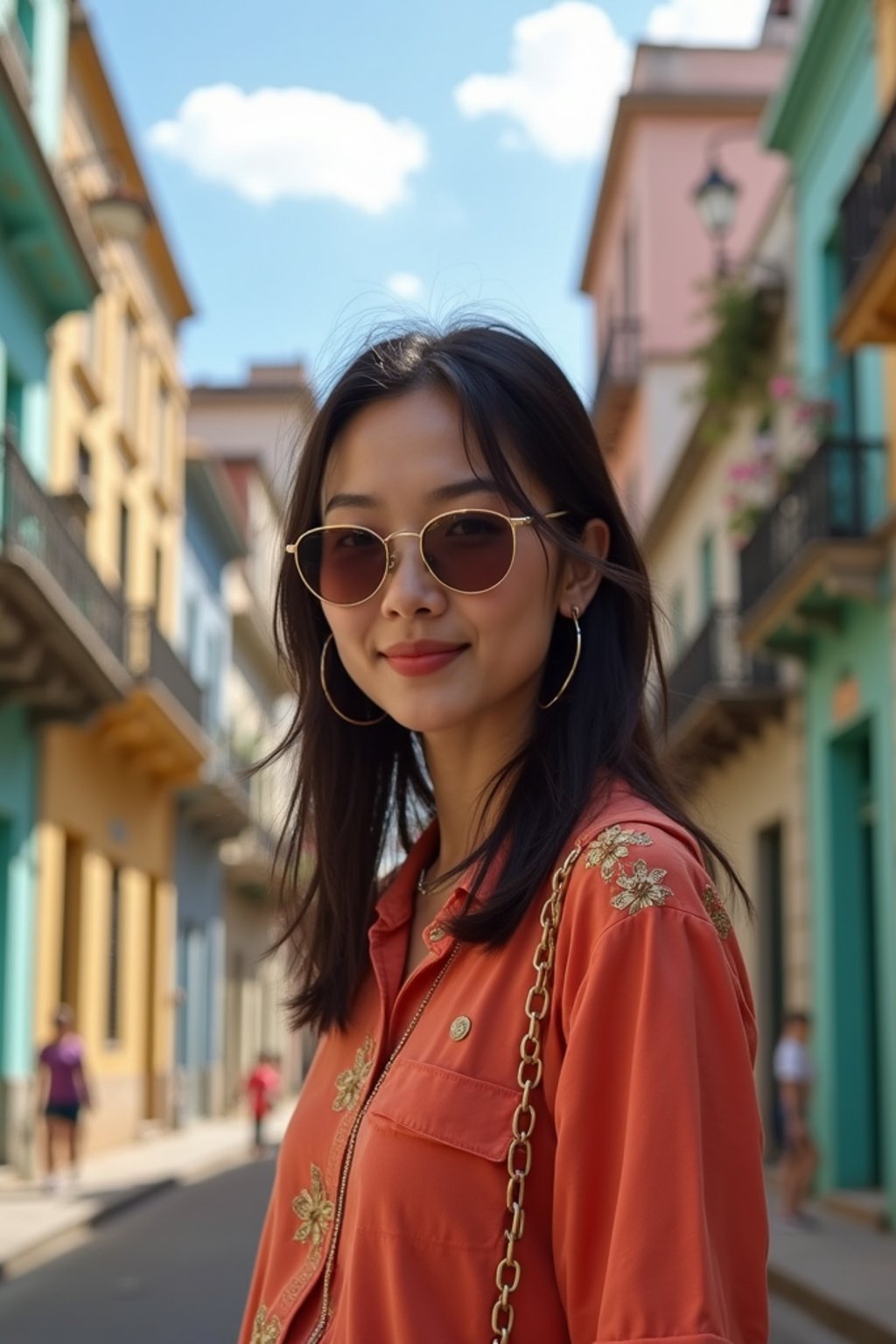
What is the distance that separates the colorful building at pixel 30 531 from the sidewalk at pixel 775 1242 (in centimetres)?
166

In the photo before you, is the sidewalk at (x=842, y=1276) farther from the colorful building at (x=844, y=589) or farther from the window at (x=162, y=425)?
the window at (x=162, y=425)

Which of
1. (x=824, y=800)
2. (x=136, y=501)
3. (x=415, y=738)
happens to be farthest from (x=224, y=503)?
(x=415, y=738)

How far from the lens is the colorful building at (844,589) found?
14695mm

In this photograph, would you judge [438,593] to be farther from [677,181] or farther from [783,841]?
[677,181]

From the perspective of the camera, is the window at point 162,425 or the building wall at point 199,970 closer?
the window at point 162,425

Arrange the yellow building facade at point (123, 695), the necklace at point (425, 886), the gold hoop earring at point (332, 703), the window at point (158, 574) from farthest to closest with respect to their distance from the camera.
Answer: the window at point (158, 574), the yellow building facade at point (123, 695), the gold hoop earring at point (332, 703), the necklace at point (425, 886)

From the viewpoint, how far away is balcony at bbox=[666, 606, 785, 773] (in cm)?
1894

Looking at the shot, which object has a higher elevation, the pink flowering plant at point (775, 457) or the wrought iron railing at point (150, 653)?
the pink flowering plant at point (775, 457)

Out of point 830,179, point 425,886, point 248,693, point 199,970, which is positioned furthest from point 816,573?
point 248,693

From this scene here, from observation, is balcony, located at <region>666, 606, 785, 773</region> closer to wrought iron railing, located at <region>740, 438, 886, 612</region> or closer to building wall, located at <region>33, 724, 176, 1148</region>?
wrought iron railing, located at <region>740, 438, 886, 612</region>

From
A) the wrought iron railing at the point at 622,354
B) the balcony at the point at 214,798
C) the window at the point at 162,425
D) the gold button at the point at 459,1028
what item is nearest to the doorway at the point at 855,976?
the balcony at the point at 214,798

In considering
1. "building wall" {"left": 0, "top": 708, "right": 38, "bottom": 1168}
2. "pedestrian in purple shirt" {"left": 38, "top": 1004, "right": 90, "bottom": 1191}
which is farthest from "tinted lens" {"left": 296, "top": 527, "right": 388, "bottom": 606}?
"building wall" {"left": 0, "top": 708, "right": 38, "bottom": 1168}

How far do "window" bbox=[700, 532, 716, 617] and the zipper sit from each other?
21.9m

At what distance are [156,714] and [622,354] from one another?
9.91 meters
